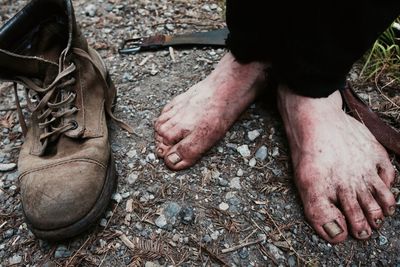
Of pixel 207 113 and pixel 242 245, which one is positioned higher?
pixel 207 113

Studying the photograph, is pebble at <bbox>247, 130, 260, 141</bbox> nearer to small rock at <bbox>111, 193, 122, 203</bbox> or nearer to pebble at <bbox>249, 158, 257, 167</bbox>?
pebble at <bbox>249, 158, 257, 167</bbox>

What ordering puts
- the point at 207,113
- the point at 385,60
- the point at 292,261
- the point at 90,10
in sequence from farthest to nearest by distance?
the point at 90,10
the point at 385,60
the point at 207,113
the point at 292,261

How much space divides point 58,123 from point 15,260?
42cm

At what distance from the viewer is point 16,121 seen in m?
1.62

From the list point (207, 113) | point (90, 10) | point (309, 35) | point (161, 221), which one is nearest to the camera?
point (309, 35)

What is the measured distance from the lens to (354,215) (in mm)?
1165

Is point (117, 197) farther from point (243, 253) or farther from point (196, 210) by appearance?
point (243, 253)

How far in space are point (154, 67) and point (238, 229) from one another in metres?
0.86

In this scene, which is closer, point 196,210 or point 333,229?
point 333,229

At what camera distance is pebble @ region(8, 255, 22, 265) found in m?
1.21

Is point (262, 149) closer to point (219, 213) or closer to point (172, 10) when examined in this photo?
point (219, 213)

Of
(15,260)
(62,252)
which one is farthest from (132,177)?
(15,260)

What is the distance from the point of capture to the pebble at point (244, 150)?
1.41 metres

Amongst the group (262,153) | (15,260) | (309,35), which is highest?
(309,35)
